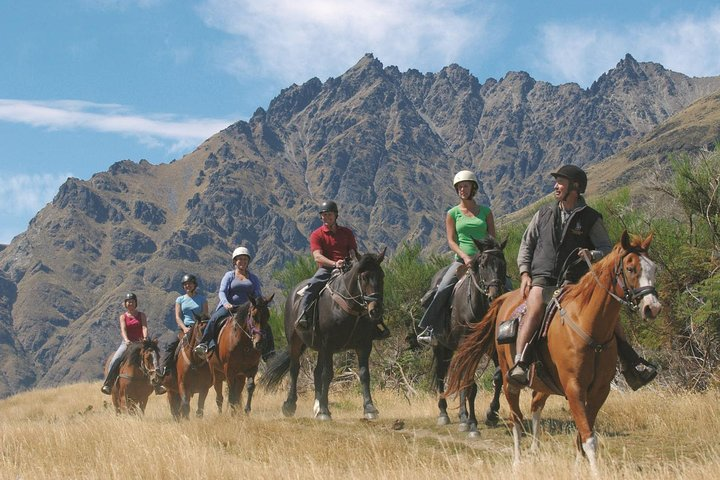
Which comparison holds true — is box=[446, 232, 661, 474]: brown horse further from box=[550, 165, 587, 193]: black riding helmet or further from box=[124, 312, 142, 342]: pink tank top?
box=[124, 312, 142, 342]: pink tank top

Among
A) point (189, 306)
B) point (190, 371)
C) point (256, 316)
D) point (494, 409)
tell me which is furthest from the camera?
point (189, 306)

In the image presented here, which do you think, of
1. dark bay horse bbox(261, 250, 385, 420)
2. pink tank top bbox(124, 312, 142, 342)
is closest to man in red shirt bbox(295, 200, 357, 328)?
dark bay horse bbox(261, 250, 385, 420)

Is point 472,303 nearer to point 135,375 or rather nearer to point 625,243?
point 625,243

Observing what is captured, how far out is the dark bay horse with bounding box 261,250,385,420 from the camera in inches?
507

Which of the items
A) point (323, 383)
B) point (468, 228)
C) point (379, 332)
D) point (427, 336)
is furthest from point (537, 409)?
point (323, 383)

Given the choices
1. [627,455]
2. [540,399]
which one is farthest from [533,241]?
[627,455]

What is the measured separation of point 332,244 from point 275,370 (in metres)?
3.42

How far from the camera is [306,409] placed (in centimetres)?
1772

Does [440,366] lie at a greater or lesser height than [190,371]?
lesser

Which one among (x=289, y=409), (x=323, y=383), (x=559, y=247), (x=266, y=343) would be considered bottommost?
(x=289, y=409)

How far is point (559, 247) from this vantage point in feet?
29.1

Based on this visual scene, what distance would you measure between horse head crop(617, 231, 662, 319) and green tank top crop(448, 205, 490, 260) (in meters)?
4.50

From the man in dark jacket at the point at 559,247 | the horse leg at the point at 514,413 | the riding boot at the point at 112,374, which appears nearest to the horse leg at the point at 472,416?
the horse leg at the point at 514,413

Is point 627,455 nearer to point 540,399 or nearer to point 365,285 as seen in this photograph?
point 540,399
